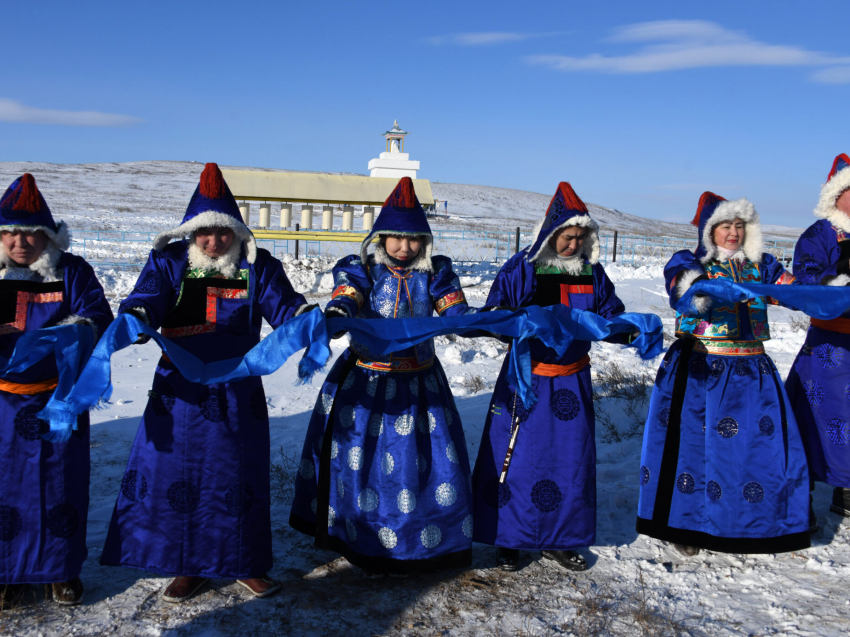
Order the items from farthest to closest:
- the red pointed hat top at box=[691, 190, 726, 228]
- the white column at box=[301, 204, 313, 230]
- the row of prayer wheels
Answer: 1. the white column at box=[301, 204, 313, 230]
2. the row of prayer wheels
3. the red pointed hat top at box=[691, 190, 726, 228]

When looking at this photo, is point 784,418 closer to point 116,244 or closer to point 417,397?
point 417,397

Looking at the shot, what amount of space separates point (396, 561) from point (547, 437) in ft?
3.27

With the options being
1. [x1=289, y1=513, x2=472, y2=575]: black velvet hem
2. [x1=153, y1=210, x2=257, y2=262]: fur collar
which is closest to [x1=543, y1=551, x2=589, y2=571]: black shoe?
[x1=289, y1=513, x2=472, y2=575]: black velvet hem

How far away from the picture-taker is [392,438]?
133 inches

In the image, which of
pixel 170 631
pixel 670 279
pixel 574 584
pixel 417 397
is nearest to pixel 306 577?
pixel 170 631

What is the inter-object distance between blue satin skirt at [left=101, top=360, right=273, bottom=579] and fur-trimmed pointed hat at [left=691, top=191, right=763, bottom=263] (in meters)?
2.67

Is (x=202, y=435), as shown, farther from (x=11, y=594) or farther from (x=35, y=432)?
(x=11, y=594)

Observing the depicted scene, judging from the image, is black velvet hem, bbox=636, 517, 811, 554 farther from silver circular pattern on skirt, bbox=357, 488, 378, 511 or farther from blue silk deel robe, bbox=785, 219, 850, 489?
silver circular pattern on skirt, bbox=357, 488, 378, 511

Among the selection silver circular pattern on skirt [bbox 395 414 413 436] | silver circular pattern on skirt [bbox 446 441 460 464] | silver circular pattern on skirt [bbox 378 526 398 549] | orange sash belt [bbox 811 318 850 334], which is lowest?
silver circular pattern on skirt [bbox 378 526 398 549]

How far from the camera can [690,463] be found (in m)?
3.72

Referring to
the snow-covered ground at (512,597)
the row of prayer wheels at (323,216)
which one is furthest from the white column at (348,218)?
the snow-covered ground at (512,597)

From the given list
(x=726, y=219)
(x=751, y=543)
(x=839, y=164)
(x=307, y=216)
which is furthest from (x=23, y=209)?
(x=307, y=216)

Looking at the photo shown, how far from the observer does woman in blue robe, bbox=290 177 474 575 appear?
11.1ft

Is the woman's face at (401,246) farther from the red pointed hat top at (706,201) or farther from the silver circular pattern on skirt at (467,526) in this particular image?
the red pointed hat top at (706,201)
